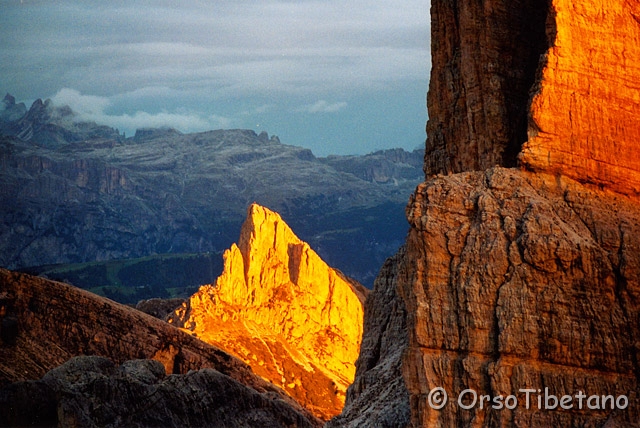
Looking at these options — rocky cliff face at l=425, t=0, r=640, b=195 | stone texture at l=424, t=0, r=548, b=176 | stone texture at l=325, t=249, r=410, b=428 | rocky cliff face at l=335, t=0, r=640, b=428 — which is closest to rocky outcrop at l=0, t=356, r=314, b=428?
stone texture at l=325, t=249, r=410, b=428

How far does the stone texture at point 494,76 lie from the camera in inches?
2016

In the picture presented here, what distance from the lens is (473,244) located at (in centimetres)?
4338

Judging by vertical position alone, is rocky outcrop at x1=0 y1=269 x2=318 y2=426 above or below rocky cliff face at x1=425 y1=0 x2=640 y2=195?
below

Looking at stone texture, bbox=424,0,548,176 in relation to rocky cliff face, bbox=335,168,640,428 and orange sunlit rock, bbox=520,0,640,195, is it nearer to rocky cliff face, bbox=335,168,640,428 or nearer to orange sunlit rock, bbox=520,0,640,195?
orange sunlit rock, bbox=520,0,640,195

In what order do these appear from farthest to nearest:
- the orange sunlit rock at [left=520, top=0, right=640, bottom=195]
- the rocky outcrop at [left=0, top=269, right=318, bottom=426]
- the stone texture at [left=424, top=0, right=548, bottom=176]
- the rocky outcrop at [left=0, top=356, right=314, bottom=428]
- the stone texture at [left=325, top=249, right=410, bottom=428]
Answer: the rocky outcrop at [left=0, top=269, right=318, bottom=426], the rocky outcrop at [left=0, top=356, right=314, bottom=428], the stone texture at [left=325, top=249, right=410, bottom=428], the stone texture at [left=424, top=0, right=548, bottom=176], the orange sunlit rock at [left=520, top=0, right=640, bottom=195]

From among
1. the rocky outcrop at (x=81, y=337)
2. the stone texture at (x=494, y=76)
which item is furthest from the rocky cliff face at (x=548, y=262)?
the rocky outcrop at (x=81, y=337)

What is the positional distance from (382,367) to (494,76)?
46.5 ft

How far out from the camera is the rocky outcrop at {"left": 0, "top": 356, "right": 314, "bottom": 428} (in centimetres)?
8756

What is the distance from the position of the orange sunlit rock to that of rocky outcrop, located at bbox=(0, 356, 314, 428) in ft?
164

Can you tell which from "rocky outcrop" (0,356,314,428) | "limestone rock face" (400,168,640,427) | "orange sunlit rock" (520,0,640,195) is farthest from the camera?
"rocky outcrop" (0,356,314,428)

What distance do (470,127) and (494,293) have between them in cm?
1180

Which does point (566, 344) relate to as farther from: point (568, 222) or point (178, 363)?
point (178, 363)

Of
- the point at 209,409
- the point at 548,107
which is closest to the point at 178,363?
the point at 209,409

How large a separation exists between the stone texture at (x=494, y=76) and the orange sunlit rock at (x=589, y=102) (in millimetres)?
4424
